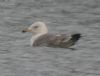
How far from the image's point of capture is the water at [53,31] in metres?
14.7

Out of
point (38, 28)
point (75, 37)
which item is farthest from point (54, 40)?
point (38, 28)

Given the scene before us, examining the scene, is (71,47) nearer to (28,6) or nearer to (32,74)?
(32,74)

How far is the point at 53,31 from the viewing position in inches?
761

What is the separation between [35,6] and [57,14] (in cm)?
157

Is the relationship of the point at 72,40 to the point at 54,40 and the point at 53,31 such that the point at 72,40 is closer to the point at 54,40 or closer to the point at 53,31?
the point at 54,40

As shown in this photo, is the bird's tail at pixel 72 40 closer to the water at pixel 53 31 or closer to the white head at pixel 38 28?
the water at pixel 53 31

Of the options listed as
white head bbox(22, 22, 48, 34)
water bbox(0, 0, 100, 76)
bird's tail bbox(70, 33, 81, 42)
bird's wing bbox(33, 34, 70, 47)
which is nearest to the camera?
water bbox(0, 0, 100, 76)

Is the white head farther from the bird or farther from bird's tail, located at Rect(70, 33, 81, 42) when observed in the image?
bird's tail, located at Rect(70, 33, 81, 42)

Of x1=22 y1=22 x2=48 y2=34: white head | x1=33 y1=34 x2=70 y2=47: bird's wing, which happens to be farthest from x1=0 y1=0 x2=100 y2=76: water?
x1=22 y1=22 x2=48 y2=34: white head

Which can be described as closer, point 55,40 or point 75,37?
point 75,37

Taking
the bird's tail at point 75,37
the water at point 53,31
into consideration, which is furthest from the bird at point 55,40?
the water at point 53,31

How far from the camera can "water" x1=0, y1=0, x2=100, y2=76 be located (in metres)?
14.7

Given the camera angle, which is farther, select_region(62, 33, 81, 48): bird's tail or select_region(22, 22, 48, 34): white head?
select_region(22, 22, 48, 34): white head

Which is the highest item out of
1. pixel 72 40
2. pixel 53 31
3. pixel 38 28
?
pixel 72 40
